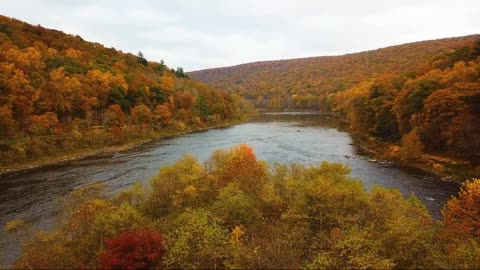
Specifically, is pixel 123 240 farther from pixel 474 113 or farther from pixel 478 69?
pixel 478 69

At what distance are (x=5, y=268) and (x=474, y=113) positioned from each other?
53.0 metres

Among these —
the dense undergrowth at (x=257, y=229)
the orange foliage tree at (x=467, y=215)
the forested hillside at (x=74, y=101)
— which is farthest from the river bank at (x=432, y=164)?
the forested hillside at (x=74, y=101)

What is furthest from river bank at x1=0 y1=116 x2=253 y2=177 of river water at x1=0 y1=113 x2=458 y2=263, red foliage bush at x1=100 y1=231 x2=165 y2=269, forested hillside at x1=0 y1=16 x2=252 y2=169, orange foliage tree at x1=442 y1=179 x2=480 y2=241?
orange foliage tree at x1=442 y1=179 x2=480 y2=241

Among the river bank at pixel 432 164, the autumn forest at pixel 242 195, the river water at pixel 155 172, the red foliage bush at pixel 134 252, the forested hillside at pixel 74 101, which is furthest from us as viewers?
the forested hillside at pixel 74 101

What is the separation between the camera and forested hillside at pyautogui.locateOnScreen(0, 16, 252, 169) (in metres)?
61.3

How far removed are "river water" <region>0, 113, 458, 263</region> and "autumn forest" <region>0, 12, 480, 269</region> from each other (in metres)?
1.20

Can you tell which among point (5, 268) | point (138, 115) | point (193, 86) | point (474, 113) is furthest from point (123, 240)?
point (193, 86)

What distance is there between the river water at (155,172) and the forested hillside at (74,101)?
7519 millimetres

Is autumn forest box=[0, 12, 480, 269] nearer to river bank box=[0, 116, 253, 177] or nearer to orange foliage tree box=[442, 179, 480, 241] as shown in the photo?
orange foliage tree box=[442, 179, 480, 241]

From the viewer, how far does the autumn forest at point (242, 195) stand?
1936 centimetres

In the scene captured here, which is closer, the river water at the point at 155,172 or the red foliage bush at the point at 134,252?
the red foliage bush at the point at 134,252

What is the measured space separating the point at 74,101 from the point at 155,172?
34.9m

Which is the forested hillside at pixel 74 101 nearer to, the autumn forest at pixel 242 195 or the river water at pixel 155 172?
the autumn forest at pixel 242 195

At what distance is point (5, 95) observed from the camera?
60.5 metres
